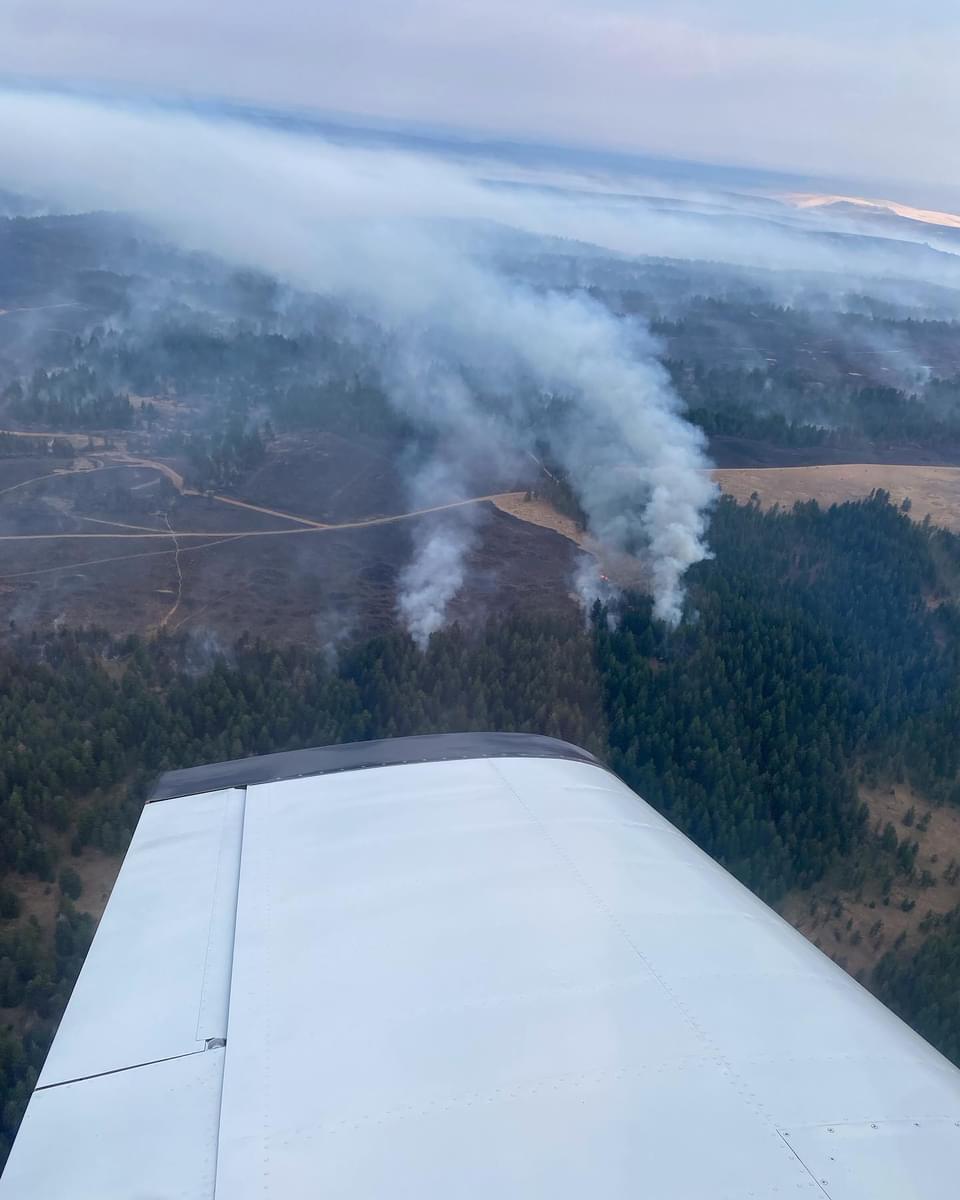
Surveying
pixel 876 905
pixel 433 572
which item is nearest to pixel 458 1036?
pixel 876 905

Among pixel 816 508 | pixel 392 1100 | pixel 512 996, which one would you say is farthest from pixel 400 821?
pixel 816 508

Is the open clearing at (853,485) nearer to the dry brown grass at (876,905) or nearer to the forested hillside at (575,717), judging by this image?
the forested hillside at (575,717)

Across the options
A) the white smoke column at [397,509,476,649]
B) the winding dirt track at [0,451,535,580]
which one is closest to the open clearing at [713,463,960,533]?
the winding dirt track at [0,451,535,580]

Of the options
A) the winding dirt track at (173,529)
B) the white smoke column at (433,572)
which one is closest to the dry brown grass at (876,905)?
the white smoke column at (433,572)

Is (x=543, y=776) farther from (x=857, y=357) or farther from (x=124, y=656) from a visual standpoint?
(x=857, y=357)

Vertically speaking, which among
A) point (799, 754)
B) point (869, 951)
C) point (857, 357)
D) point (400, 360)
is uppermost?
point (857, 357)

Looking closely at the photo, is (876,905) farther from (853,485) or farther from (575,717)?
(853,485)

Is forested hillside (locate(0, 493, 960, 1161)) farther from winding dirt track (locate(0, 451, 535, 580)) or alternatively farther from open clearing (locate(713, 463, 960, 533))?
open clearing (locate(713, 463, 960, 533))
